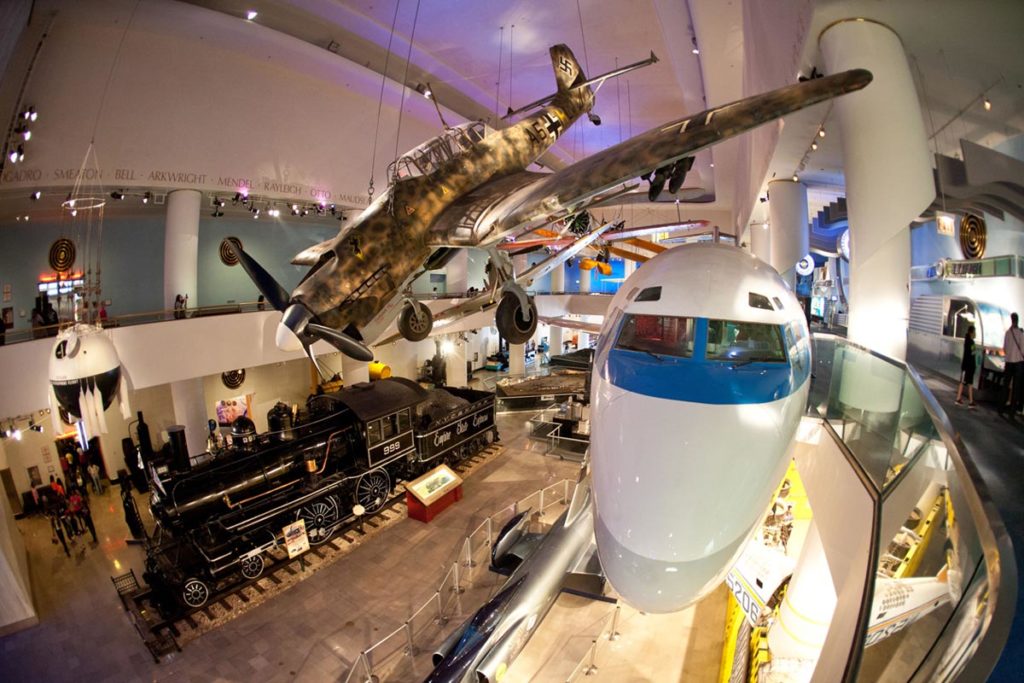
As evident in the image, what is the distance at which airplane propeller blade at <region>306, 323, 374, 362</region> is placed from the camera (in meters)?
6.44

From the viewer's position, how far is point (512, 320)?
9297 millimetres

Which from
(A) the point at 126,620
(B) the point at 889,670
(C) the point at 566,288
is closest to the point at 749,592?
(B) the point at 889,670

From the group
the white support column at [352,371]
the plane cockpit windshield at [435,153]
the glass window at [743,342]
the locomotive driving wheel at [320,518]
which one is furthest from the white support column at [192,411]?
the glass window at [743,342]

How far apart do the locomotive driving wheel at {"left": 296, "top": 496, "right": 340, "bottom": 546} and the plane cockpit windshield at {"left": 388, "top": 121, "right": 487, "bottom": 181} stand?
285 inches

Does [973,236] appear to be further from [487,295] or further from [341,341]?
[341,341]

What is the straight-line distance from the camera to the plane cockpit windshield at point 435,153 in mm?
8398

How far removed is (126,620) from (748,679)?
10.5 meters

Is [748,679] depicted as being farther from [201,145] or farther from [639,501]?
[201,145]

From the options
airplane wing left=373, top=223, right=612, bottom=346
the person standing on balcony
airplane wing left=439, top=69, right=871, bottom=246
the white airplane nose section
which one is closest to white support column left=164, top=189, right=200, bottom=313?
airplane wing left=373, top=223, right=612, bottom=346

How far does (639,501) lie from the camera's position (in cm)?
319

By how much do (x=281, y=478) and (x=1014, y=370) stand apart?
1230 centimetres

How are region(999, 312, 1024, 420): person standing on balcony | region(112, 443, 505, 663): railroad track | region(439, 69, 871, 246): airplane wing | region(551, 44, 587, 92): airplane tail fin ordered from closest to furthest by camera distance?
region(439, 69, 871, 246): airplane wing < region(999, 312, 1024, 420): person standing on balcony < region(112, 443, 505, 663): railroad track < region(551, 44, 587, 92): airplane tail fin

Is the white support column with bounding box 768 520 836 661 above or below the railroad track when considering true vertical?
above

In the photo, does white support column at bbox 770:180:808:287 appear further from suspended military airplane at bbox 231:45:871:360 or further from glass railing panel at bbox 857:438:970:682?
glass railing panel at bbox 857:438:970:682
